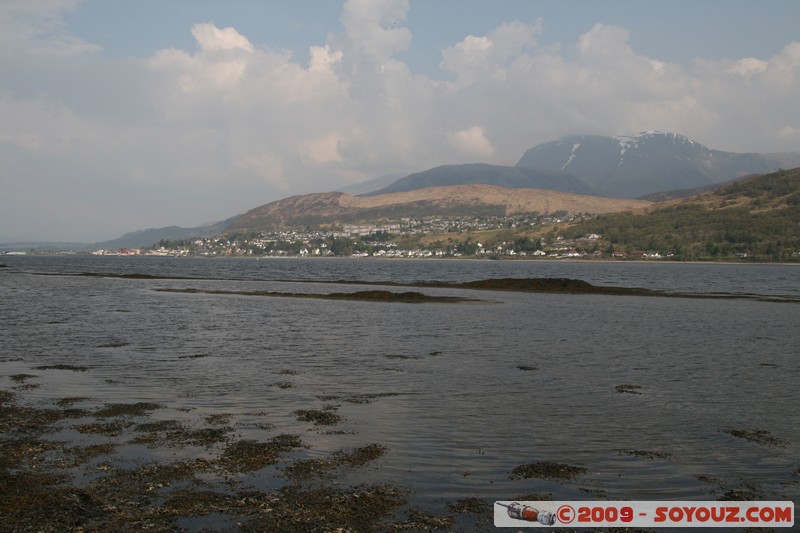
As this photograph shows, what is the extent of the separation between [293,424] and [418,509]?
316 inches

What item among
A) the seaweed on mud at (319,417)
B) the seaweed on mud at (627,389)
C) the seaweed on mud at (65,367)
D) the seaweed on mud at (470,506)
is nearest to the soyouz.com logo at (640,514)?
the seaweed on mud at (470,506)

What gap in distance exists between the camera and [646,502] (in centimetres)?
1356

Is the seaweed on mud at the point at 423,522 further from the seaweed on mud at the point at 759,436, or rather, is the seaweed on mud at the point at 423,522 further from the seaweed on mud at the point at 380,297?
the seaweed on mud at the point at 380,297

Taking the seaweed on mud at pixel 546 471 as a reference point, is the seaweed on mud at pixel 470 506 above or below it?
above

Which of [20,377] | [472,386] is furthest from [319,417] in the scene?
[20,377]

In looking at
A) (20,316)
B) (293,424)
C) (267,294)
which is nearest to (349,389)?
(293,424)

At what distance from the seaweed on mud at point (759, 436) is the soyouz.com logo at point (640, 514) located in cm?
560

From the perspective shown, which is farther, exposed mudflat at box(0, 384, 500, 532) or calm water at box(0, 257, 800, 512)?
calm water at box(0, 257, 800, 512)

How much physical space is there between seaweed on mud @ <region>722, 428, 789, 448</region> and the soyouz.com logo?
5597 millimetres

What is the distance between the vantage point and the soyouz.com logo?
12.7 m

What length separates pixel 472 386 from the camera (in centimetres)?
2683

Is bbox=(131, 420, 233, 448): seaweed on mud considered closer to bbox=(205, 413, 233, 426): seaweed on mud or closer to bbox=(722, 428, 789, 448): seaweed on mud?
bbox=(205, 413, 233, 426): seaweed on mud

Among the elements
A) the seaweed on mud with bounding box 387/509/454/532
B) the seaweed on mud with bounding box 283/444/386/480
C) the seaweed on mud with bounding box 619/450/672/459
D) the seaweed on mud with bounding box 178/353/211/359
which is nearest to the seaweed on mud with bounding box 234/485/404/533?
the seaweed on mud with bounding box 387/509/454/532

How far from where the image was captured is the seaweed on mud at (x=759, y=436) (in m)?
18.8
